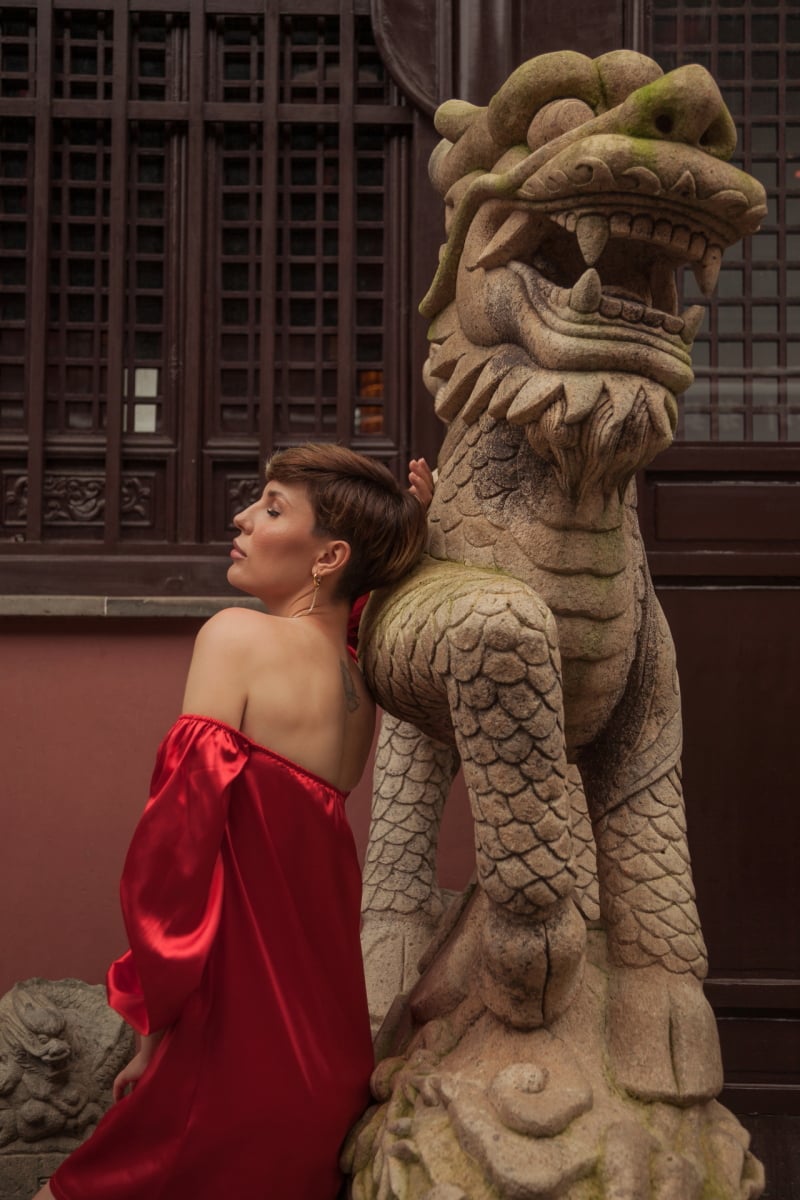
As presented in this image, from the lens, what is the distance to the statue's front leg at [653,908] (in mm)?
1665

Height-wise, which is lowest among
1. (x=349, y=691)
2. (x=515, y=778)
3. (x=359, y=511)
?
(x=515, y=778)

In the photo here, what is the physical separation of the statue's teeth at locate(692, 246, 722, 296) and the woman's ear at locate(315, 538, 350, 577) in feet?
2.11

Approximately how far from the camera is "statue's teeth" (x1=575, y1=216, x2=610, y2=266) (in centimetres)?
163

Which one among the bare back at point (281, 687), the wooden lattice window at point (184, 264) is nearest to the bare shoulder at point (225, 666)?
the bare back at point (281, 687)

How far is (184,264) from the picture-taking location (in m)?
3.36

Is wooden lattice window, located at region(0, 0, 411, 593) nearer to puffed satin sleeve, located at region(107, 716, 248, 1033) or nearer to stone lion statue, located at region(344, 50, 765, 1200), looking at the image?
stone lion statue, located at region(344, 50, 765, 1200)

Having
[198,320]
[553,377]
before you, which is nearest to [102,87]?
[198,320]

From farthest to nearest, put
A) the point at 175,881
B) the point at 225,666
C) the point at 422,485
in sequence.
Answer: the point at 422,485 < the point at 225,666 < the point at 175,881

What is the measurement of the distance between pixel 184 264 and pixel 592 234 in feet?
6.51

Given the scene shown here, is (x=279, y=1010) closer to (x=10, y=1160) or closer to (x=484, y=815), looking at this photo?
(x=484, y=815)

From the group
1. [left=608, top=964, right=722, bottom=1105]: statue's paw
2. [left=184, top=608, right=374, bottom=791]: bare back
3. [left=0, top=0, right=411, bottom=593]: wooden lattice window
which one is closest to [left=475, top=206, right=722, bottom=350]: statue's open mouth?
[left=184, top=608, right=374, bottom=791]: bare back

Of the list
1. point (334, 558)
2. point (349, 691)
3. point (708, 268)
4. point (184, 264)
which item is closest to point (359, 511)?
point (334, 558)

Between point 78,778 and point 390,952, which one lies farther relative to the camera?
point 78,778

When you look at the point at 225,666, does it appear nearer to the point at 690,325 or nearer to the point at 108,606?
the point at 690,325
